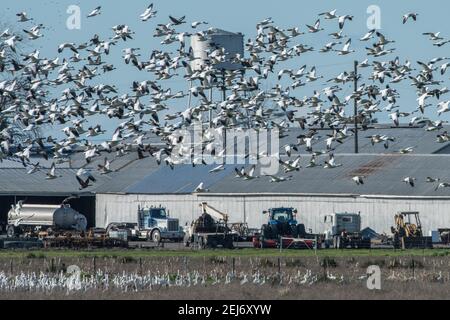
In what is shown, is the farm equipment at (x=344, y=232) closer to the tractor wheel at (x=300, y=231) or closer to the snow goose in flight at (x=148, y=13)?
the tractor wheel at (x=300, y=231)

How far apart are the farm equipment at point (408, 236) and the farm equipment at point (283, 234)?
460 cm

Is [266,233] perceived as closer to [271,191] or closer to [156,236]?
[156,236]

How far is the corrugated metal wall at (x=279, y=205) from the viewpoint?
78500 millimetres

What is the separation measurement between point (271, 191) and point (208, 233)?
12.3m

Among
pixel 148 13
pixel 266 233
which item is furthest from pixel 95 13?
pixel 266 233

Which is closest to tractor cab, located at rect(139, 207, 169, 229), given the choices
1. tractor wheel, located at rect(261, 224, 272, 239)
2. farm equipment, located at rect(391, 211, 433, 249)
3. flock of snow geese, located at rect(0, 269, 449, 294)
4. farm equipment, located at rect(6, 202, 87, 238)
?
farm equipment, located at rect(6, 202, 87, 238)

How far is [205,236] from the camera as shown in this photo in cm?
7306

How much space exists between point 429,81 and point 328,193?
32.0m

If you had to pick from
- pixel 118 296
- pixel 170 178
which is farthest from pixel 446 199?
pixel 118 296

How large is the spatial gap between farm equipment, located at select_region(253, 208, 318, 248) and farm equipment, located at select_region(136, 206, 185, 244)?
28.2 feet

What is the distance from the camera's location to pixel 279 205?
3314 inches
